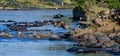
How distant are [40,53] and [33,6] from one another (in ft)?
437

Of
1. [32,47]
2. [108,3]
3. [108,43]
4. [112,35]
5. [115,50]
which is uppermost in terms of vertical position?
[115,50]

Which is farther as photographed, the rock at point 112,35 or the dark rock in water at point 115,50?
the rock at point 112,35

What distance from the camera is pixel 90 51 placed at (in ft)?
127

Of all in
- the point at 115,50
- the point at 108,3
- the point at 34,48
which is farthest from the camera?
the point at 108,3

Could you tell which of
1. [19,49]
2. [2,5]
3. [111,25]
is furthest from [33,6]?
[19,49]

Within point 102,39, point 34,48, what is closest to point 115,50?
point 102,39

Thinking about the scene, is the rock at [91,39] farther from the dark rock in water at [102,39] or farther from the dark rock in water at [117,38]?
the dark rock in water at [117,38]

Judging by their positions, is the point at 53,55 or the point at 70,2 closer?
the point at 53,55

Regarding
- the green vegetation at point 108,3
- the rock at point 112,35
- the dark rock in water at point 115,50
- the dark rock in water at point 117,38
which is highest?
the dark rock in water at point 115,50

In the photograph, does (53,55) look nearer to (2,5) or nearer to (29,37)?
(29,37)

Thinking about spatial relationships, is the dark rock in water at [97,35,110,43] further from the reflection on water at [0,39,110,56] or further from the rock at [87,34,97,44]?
the reflection on water at [0,39,110,56]

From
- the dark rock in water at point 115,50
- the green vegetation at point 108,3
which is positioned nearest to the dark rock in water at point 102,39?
the dark rock in water at point 115,50

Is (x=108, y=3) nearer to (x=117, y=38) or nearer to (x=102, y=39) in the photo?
(x=117, y=38)

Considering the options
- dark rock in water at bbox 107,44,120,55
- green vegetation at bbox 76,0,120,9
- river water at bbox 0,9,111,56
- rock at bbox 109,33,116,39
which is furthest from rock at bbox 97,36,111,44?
green vegetation at bbox 76,0,120,9
